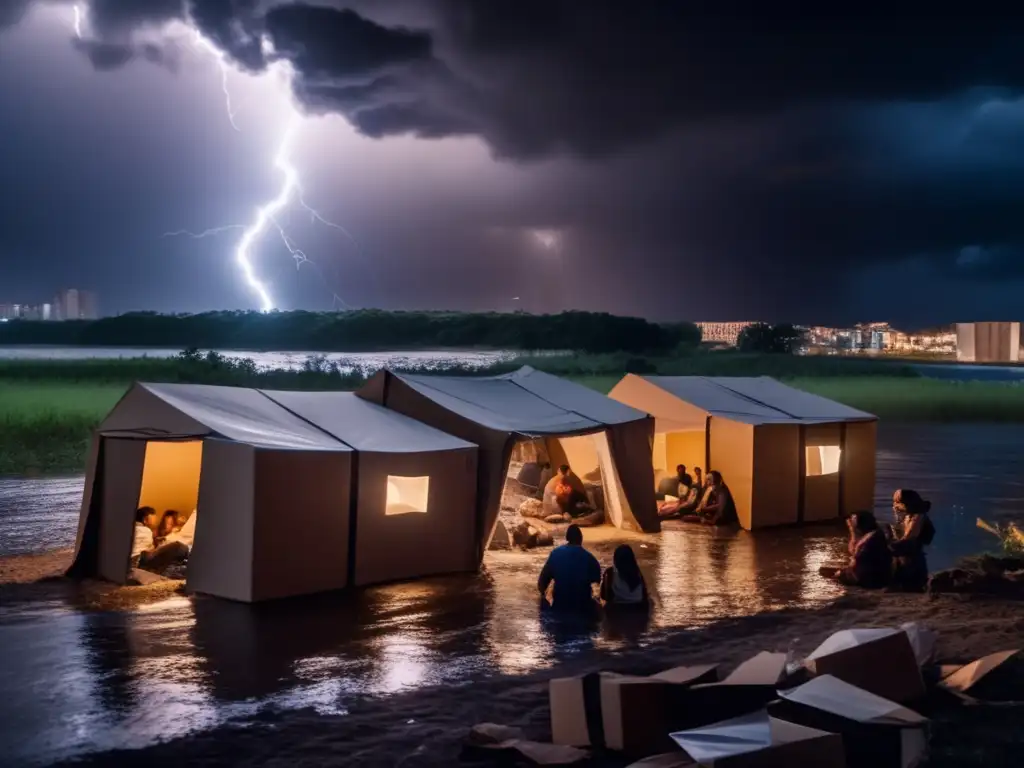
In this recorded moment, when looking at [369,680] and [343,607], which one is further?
[343,607]

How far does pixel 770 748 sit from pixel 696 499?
37.0 feet

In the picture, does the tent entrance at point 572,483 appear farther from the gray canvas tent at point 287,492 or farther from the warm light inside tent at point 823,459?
the warm light inside tent at point 823,459

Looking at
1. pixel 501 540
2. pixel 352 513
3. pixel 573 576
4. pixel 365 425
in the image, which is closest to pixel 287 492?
pixel 352 513

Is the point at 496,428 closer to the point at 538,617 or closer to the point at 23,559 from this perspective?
the point at 538,617

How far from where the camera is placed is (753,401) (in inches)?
676

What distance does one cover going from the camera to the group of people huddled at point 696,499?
1556 cm

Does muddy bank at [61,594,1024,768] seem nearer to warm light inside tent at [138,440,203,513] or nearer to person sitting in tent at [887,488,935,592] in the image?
person sitting in tent at [887,488,935,592]

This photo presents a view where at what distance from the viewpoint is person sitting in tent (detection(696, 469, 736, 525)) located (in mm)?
15508

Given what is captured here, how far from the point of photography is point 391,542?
11.2m

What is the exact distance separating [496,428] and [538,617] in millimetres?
3289

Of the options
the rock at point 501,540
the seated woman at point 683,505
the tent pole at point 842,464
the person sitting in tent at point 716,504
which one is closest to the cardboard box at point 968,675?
the rock at point 501,540

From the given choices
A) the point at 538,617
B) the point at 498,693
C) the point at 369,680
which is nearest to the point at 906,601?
the point at 538,617

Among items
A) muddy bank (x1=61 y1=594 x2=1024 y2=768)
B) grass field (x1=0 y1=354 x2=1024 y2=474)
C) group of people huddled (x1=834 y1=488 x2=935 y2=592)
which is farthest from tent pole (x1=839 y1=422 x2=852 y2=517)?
grass field (x1=0 y1=354 x2=1024 y2=474)

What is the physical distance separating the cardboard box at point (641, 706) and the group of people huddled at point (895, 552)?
4.99 metres
